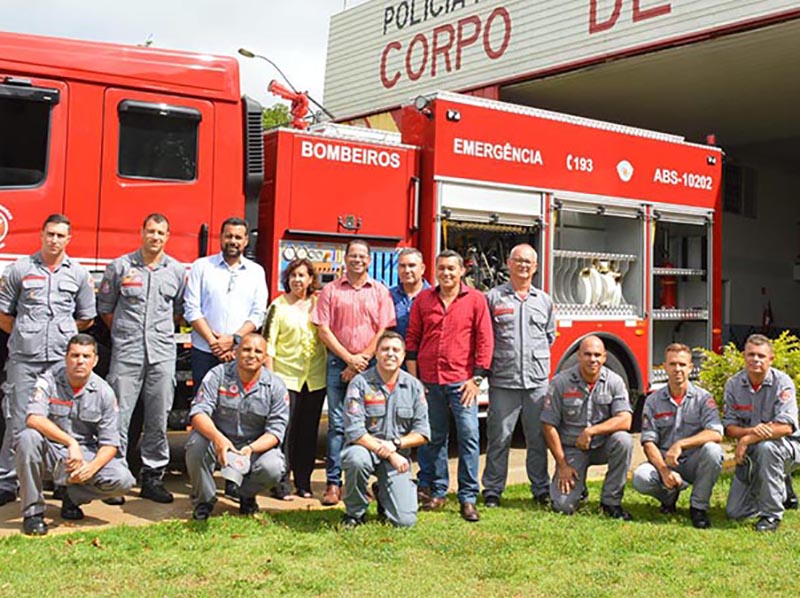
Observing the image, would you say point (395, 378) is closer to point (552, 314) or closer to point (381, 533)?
point (381, 533)

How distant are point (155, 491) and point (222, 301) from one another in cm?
127

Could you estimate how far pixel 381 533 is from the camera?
5.01 m

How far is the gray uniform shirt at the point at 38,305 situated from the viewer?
210 inches

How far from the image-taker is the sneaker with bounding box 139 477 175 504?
5750 mm

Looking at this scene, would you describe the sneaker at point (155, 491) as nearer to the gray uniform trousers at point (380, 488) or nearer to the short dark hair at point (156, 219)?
the gray uniform trousers at point (380, 488)

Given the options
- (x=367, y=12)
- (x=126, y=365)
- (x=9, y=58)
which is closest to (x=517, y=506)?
(x=126, y=365)

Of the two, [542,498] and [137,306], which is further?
[542,498]

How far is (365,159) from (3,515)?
3541mm

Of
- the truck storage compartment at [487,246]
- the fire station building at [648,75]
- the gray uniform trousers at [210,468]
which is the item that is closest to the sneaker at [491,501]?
the gray uniform trousers at [210,468]

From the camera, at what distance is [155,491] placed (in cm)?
576

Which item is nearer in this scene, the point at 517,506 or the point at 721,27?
the point at 517,506

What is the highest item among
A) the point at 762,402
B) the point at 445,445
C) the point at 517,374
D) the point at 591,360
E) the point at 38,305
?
the point at 38,305

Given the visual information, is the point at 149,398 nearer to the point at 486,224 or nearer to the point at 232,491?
the point at 232,491

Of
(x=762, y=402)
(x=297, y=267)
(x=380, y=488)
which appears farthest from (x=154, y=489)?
(x=762, y=402)
